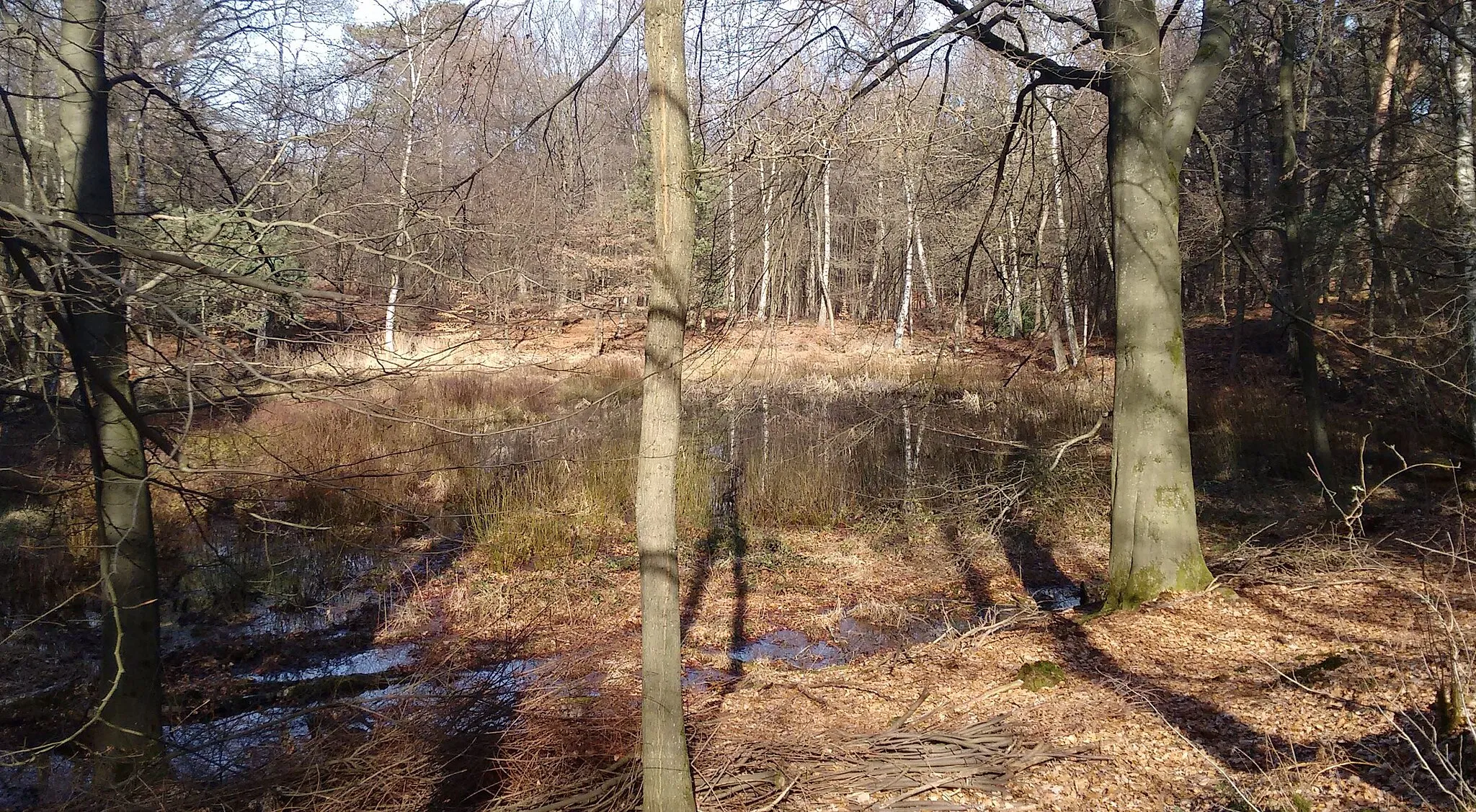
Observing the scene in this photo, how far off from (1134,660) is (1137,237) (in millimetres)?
2931

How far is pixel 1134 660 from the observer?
5672 millimetres

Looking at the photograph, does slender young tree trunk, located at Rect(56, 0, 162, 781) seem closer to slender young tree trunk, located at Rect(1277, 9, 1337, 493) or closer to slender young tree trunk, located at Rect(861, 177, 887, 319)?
slender young tree trunk, located at Rect(861, 177, 887, 319)

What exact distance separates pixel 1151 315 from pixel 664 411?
14.6 feet

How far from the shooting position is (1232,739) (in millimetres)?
4344

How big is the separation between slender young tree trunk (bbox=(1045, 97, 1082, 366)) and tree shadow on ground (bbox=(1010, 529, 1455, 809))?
2.76 meters

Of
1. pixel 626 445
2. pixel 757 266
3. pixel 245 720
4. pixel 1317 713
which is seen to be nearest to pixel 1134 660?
pixel 1317 713

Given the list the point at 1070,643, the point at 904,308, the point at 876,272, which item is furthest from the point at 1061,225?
the point at 1070,643

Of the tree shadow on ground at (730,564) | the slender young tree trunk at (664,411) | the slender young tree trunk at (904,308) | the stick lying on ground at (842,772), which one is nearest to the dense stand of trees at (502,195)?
the slender young tree trunk at (664,411)

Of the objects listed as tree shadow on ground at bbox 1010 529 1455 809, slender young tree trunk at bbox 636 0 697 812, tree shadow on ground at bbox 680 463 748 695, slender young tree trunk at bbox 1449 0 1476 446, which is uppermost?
slender young tree trunk at bbox 1449 0 1476 446

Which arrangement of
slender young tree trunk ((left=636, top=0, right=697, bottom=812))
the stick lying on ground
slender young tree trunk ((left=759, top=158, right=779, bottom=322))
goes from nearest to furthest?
1. slender young tree trunk ((left=636, top=0, right=697, bottom=812))
2. slender young tree trunk ((left=759, top=158, right=779, bottom=322))
3. the stick lying on ground

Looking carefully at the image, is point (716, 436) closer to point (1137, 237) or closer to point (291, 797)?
point (1137, 237)

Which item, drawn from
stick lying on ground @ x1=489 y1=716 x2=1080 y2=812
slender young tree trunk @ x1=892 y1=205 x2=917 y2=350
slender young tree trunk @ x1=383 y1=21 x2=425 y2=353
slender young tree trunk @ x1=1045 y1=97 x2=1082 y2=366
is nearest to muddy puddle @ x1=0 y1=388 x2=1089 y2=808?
slender young tree trunk @ x1=383 y1=21 x2=425 y2=353

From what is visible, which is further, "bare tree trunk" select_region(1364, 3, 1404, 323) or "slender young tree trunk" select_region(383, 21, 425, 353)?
"bare tree trunk" select_region(1364, 3, 1404, 323)

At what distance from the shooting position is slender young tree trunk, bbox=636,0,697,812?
336 cm
